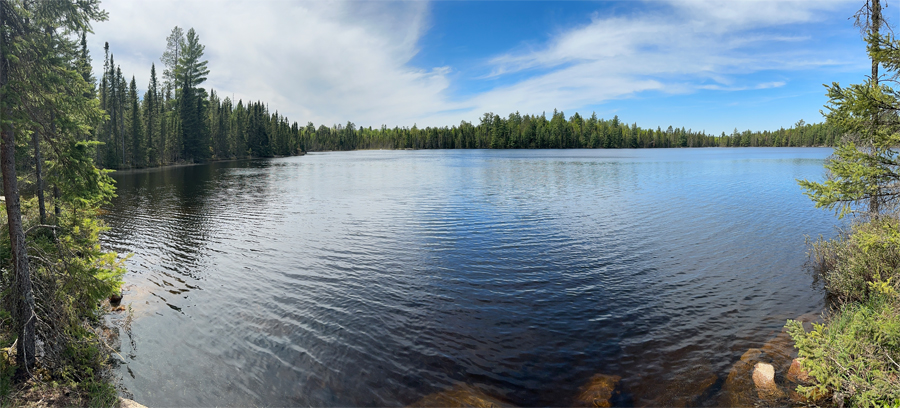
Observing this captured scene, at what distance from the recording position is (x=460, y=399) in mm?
8391

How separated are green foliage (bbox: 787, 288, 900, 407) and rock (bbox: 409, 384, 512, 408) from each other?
574cm

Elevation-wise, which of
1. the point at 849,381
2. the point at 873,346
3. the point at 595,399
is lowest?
the point at 595,399

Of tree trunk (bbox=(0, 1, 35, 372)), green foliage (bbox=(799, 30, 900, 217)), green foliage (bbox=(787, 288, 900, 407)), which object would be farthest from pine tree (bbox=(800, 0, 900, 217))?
tree trunk (bbox=(0, 1, 35, 372))

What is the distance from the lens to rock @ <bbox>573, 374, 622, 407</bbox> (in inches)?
328

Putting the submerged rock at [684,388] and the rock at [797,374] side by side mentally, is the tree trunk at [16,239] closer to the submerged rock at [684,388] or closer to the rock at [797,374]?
the submerged rock at [684,388]

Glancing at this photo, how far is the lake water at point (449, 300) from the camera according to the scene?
919 centimetres

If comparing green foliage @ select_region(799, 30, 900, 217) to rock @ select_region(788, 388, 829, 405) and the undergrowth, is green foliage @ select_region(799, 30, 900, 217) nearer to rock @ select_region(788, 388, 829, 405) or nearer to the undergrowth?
the undergrowth

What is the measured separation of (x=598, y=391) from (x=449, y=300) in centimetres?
558

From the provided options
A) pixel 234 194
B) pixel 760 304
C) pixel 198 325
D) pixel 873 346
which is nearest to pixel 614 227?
pixel 760 304

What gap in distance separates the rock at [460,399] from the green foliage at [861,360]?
18.8 ft

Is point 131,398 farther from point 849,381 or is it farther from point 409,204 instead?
point 409,204

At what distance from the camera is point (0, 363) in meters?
7.46

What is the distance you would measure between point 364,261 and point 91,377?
9.61m

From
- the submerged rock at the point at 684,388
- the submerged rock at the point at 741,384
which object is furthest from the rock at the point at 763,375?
the submerged rock at the point at 684,388
